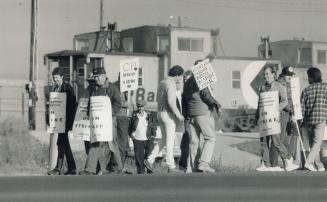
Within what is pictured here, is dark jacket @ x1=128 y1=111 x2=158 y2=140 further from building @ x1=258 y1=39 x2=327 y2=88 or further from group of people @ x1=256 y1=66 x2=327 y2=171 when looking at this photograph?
building @ x1=258 y1=39 x2=327 y2=88

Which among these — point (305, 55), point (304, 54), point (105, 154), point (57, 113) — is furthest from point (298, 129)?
point (304, 54)

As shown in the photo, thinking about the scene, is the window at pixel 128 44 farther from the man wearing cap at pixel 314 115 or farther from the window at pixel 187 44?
the man wearing cap at pixel 314 115

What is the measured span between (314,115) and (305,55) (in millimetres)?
31007

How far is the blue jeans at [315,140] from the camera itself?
1189cm

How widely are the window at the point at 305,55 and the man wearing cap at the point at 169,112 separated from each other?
30741 mm

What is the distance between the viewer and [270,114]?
1200 cm

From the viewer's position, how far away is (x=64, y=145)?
11992mm

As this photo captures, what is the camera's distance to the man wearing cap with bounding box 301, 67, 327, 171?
12.0 metres

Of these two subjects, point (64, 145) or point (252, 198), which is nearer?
point (252, 198)

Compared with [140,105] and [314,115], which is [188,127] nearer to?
[140,105]

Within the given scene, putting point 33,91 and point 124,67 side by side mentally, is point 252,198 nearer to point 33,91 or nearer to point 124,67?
point 124,67

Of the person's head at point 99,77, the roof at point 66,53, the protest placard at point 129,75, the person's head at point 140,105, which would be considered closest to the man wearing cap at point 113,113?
the person's head at point 99,77

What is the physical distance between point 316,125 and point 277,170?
3.28 ft

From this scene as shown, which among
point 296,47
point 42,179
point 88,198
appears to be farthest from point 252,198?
point 296,47
